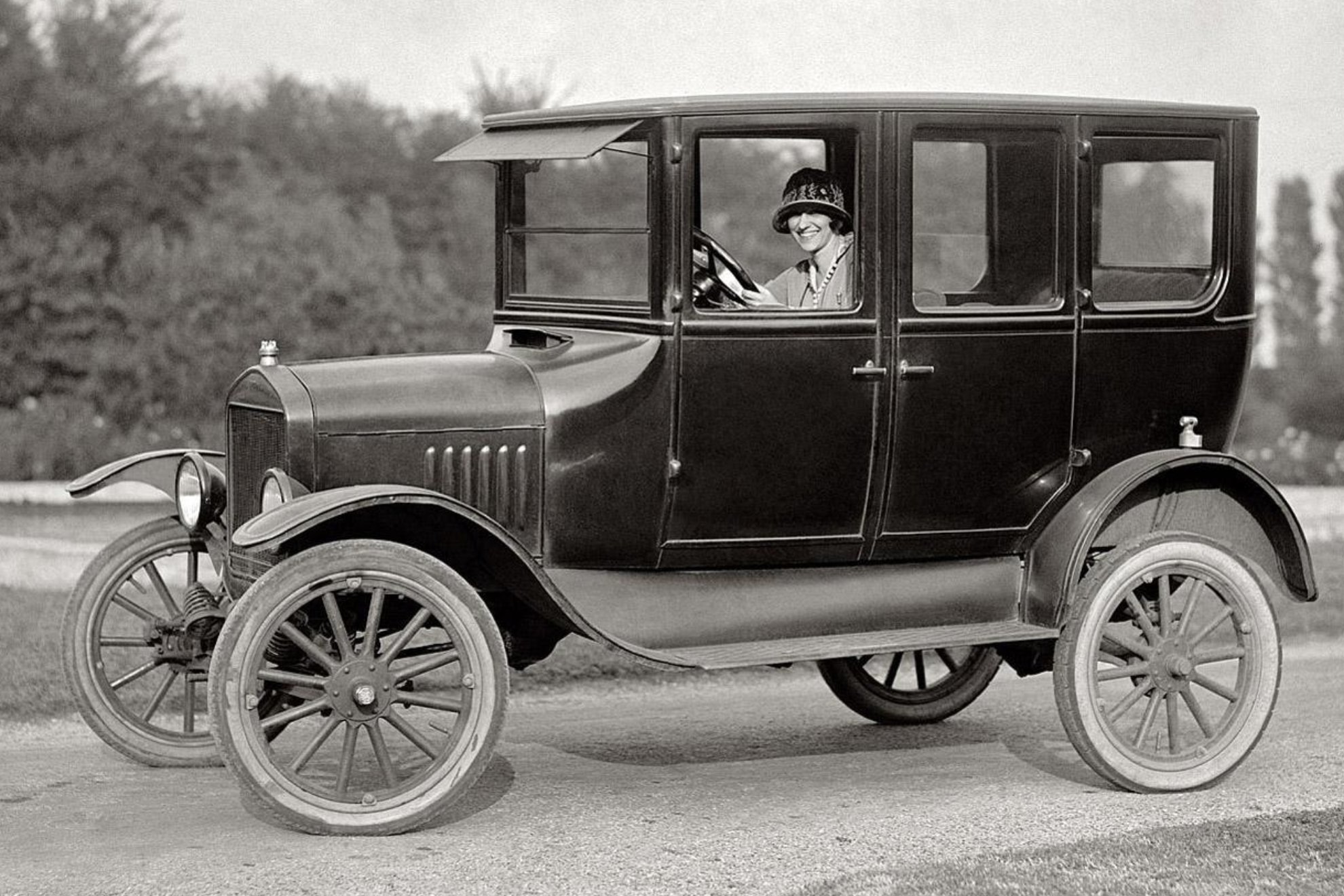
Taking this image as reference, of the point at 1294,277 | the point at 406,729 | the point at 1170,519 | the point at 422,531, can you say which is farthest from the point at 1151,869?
the point at 1294,277

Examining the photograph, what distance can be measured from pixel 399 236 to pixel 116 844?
1482 cm

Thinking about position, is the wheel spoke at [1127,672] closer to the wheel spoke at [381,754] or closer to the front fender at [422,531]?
the front fender at [422,531]

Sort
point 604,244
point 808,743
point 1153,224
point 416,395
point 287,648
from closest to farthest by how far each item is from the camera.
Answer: point 287,648, point 416,395, point 1153,224, point 808,743, point 604,244

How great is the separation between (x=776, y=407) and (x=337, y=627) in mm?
1432

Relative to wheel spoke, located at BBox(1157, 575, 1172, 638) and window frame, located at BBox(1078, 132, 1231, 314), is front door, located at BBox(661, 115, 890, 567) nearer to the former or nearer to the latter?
window frame, located at BBox(1078, 132, 1231, 314)

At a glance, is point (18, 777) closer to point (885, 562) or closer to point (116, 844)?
point (116, 844)

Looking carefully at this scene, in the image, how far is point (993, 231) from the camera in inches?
234

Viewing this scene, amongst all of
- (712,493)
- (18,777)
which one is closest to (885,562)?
(712,493)

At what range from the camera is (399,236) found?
761 inches

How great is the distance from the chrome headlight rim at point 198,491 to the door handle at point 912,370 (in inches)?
84.2

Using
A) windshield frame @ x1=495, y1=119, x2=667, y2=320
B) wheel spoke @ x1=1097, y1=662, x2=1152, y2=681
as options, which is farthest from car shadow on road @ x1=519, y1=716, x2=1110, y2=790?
windshield frame @ x1=495, y1=119, x2=667, y2=320

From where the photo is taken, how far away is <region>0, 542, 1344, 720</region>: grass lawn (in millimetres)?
6812

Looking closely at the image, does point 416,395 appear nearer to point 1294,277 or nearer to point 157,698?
point 157,698

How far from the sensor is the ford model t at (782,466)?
5191 mm
